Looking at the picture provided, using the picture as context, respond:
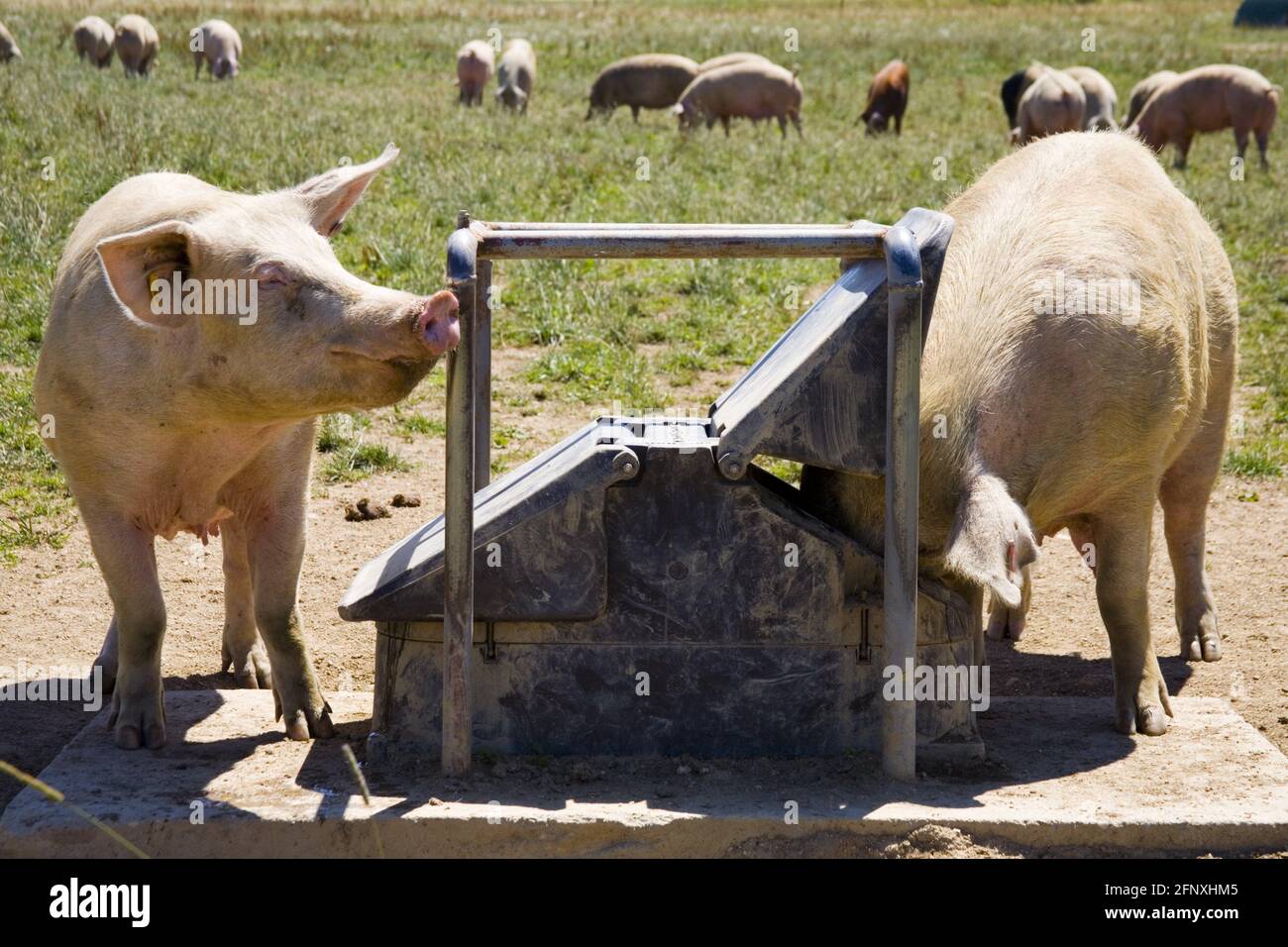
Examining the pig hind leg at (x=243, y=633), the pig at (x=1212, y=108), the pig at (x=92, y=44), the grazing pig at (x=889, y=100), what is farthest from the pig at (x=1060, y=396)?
the pig at (x=92, y=44)

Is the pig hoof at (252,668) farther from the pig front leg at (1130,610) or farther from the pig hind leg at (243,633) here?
the pig front leg at (1130,610)

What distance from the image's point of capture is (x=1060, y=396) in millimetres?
3990

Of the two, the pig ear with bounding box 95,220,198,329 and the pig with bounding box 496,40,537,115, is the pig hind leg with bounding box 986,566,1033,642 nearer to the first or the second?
the pig ear with bounding box 95,220,198,329

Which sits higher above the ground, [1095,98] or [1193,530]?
[1095,98]

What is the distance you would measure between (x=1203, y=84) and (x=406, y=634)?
1820 centimetres

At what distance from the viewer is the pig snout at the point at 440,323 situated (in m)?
3.46

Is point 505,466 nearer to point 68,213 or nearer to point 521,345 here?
point 521,345

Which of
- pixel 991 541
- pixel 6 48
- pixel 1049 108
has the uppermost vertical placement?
pixel 6 48

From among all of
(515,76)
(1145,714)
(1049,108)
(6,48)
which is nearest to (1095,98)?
(1049,108)

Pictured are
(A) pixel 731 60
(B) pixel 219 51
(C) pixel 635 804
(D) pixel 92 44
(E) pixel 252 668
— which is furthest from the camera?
(D) pixel 92 44

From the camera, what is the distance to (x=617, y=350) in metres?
8.21

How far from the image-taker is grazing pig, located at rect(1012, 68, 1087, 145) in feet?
60.5

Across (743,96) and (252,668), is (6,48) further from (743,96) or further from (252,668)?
(252,668)

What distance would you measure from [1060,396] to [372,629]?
2.70 m
